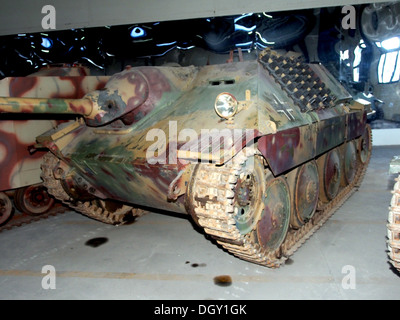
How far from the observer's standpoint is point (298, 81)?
5.89 metres

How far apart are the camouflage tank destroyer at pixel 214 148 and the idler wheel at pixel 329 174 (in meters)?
0.03

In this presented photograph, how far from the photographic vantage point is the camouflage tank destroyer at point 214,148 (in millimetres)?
4043

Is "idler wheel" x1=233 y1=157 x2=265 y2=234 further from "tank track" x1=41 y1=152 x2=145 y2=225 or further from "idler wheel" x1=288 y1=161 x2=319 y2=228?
"tank track" x1=41 y1=152 x2=145 y2=225

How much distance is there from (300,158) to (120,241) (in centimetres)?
312

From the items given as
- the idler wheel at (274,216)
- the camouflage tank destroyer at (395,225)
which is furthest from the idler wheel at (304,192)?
the camouflage tank destroyer at (395,225)

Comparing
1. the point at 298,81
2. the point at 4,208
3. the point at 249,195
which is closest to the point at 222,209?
the point at 249,195

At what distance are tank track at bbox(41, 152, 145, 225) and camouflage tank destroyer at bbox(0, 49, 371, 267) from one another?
2cm

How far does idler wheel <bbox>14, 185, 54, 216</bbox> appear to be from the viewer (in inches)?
284

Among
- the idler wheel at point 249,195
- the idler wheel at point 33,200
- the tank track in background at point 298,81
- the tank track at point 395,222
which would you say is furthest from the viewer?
the idler wheel at point 33,200

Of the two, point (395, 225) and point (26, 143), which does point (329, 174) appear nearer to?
point (395, 225)

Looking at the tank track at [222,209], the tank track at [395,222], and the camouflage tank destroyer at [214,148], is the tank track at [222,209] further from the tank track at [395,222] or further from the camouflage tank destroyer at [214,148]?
the tank track at [395,222]

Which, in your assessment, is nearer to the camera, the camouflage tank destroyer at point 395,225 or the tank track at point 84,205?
the camouflage tank destroyer at point 395,225

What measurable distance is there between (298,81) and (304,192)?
1.76 meters
